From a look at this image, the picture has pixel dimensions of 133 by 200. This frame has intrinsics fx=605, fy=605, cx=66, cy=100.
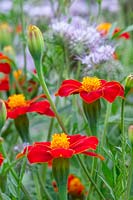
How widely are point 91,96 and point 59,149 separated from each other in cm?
8

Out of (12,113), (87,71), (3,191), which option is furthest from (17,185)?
(87,71)

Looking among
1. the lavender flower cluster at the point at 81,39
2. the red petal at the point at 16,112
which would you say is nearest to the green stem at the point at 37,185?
the red petal at the point at 16,112

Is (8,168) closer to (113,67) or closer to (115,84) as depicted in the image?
(115,84)

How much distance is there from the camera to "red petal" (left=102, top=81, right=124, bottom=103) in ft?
2.18

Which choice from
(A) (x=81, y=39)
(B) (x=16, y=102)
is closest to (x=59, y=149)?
(B) (x=16, y=102)

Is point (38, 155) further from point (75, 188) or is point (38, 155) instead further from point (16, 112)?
point (75, 188)

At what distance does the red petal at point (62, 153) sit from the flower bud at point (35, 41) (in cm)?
12

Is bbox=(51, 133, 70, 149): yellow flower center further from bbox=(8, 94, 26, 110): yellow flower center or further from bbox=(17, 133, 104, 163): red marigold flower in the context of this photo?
bbox=(8, 94, 26, 110): yellow flower center

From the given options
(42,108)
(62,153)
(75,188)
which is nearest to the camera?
(62,153)

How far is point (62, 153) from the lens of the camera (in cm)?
61

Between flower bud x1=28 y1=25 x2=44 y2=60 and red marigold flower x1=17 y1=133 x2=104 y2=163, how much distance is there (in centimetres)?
10

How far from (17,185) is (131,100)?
23.1 inches

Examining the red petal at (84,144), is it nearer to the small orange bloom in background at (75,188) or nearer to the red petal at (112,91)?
the red petal at (112,91)

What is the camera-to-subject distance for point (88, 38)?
36.3 inches
